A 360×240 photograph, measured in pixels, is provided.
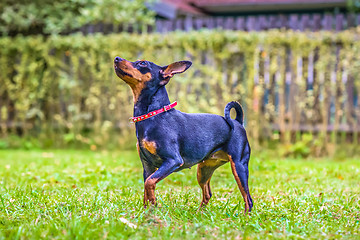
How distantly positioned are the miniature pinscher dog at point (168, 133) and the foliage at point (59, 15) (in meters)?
7.46

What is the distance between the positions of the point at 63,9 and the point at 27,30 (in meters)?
1.02

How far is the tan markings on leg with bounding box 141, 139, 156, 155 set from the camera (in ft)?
12.1

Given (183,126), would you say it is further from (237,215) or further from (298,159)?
(298,159)

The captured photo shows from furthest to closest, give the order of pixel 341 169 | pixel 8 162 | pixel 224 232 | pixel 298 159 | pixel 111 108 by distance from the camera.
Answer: pixel 111 108 → pixel 298 159 → pixel 8 162 → pixel 341 169 → pixel 224 232

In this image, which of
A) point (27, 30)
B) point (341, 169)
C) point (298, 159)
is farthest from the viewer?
point (27, 30)

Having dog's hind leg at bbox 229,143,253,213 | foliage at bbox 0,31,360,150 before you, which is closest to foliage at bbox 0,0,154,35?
foliage at bbox 0,31,360,150

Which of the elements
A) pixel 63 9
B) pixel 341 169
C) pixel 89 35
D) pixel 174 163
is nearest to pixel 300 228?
pixel 174 163

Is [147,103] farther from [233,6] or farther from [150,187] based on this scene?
[233,6]

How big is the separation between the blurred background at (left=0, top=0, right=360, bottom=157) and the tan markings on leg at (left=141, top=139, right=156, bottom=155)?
5.72 m

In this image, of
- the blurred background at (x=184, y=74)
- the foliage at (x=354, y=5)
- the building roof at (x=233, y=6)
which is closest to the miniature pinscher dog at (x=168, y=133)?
the blurred background at (x=184, y=74)

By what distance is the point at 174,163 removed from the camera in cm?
366

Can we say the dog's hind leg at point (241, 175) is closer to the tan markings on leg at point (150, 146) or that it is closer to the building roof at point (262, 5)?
the tan markings on leg at point (150, 146)

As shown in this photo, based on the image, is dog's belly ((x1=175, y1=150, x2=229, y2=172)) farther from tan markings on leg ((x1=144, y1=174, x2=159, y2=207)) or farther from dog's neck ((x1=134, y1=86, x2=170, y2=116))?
dog's neck ((x1=134, y1=86, x2=170, y2=116))

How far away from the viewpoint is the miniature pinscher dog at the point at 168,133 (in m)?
3.70
